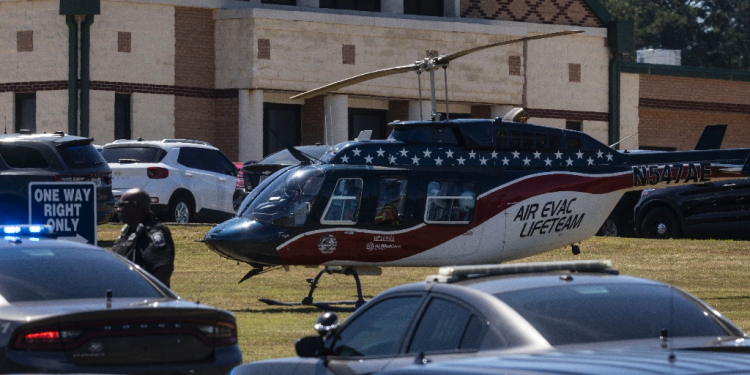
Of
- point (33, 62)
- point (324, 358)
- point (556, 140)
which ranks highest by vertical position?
point (33, 62)

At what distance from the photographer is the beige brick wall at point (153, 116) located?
122ft

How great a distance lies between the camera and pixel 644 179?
18.8 meters

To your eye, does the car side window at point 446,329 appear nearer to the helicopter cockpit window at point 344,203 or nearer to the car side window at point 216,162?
the helicopter cockpit window at point 344,203

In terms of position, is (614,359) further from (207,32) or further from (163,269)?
(207,32)

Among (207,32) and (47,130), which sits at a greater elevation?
(207,32)

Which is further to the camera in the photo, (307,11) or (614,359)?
(307,11)

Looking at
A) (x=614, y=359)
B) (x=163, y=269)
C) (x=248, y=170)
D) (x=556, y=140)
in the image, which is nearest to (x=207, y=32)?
(x=248, y=170)

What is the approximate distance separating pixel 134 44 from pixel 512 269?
3090 cm

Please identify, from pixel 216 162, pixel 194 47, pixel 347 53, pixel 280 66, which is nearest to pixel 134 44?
pixel 194 47

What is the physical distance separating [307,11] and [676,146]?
15565 mm

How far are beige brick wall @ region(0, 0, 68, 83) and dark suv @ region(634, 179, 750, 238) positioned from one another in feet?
55.4

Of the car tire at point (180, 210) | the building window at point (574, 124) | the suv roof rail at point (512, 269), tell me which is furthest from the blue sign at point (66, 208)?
the building window at point (574, 124)

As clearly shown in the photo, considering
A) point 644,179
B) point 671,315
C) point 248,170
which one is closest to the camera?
point 671,315

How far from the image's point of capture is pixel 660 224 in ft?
86.4
